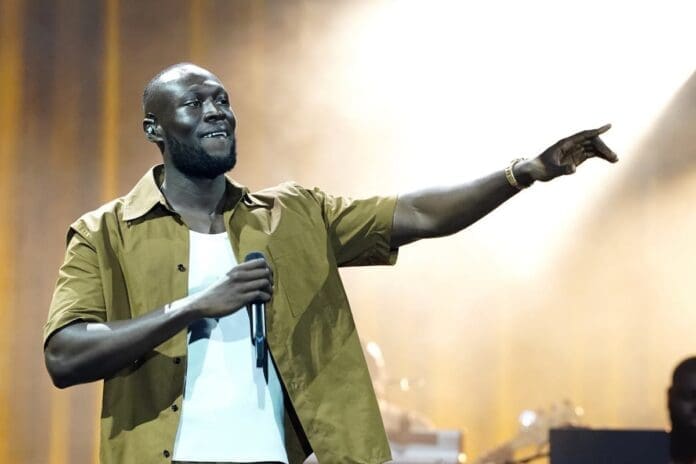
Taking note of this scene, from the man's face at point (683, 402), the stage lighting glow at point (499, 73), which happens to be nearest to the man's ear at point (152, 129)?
the man's face at point (683, 402)

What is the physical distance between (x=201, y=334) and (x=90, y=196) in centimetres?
367

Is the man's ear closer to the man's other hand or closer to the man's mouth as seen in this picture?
the man's mouth

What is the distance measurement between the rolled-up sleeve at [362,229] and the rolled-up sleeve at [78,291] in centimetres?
51

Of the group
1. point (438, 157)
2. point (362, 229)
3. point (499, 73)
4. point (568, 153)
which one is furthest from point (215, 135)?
point (499, 73)

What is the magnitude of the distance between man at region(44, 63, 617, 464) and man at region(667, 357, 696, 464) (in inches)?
80.6

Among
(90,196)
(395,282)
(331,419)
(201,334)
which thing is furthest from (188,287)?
(395,282)

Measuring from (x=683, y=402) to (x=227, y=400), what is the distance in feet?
8.81

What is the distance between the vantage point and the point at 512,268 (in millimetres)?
6125

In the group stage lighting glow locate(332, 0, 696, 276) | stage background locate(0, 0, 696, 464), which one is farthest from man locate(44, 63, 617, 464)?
stage lighting glow locate(332, 0, 696, 276)

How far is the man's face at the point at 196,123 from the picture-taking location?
2.30m

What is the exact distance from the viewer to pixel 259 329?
209cm

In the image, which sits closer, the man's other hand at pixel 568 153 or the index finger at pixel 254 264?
the index finger at pixel 254 264

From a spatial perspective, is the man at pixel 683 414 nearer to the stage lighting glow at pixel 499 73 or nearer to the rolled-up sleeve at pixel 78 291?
the stage lighting glow at pixel 499 73

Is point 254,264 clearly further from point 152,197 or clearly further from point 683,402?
point 683,402
